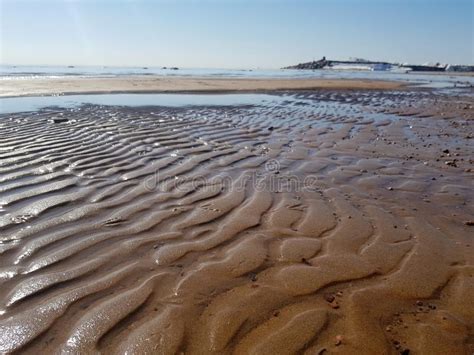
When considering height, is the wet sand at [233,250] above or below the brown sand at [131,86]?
below

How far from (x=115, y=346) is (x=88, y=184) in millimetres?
3272

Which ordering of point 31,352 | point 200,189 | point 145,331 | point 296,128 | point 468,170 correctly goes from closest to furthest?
point 31,352, point 145,331, point 200,189, point 468,170, point 296,128

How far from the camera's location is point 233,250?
3.48 m

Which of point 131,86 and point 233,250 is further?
point 131,86

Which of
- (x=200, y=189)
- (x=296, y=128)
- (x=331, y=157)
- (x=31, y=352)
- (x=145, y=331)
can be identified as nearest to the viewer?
(x=31, y=352)

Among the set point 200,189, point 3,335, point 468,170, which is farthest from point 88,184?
point 468,170

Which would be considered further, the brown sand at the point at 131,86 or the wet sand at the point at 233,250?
the brown sand at the point at 131,86

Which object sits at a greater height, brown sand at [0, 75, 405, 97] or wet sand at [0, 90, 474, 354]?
brown sand at [0, 75, 405, 97]

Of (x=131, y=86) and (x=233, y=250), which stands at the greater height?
(x=131, y=86)

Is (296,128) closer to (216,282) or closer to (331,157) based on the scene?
(331,157)

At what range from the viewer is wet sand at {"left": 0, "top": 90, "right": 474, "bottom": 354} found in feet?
7.96

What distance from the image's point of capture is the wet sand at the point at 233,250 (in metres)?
2.43

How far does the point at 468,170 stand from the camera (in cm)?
620

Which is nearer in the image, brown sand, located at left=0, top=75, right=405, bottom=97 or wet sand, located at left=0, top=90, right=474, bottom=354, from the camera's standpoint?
wet sand, located at left=0, top=90, right=474, bottom=354
